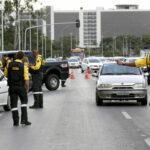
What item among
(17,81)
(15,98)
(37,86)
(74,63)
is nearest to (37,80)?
(37,86)

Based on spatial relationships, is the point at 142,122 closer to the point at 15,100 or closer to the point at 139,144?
the point at 15,100

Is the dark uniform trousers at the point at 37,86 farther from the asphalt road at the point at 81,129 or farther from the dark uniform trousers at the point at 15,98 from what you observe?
the dark uniform trousers at the point at 15,98

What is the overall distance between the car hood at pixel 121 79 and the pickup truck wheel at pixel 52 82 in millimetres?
11573

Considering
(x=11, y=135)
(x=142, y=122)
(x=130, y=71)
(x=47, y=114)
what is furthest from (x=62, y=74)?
(x=11, y=135)

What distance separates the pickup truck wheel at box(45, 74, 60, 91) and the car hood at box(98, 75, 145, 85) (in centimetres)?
1157

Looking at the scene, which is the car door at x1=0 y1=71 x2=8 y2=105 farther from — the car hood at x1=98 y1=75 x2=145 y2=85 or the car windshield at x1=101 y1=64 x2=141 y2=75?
the car windshield at x1=101 y1=64 x2=141 y2=75

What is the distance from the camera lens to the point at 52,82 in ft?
106

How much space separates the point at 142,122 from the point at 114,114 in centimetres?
227

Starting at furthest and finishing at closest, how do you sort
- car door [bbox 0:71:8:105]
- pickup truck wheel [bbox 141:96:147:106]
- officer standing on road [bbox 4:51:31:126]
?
pickup truck wheel [bbox 141:96:147:106] < car door [bbox 0:71:8:105] < officer standing on road [bbox 4:51:31:126]

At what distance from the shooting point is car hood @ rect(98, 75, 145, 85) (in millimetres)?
20125

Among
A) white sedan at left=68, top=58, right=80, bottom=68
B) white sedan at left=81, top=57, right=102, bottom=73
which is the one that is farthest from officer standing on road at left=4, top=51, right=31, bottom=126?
white sedan at left=68, top=58, right=80, bottom=68

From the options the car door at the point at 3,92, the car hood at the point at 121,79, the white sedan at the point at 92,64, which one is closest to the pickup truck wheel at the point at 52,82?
the car hood at the point at 121,79

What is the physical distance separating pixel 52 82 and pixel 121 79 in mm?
12351

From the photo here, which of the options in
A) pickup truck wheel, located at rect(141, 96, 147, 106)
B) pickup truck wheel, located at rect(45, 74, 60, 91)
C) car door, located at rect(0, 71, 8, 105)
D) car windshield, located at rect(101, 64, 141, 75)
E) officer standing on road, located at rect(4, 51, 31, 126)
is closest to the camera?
officer standing on road, located at rect(4, 51, 31, 126)
